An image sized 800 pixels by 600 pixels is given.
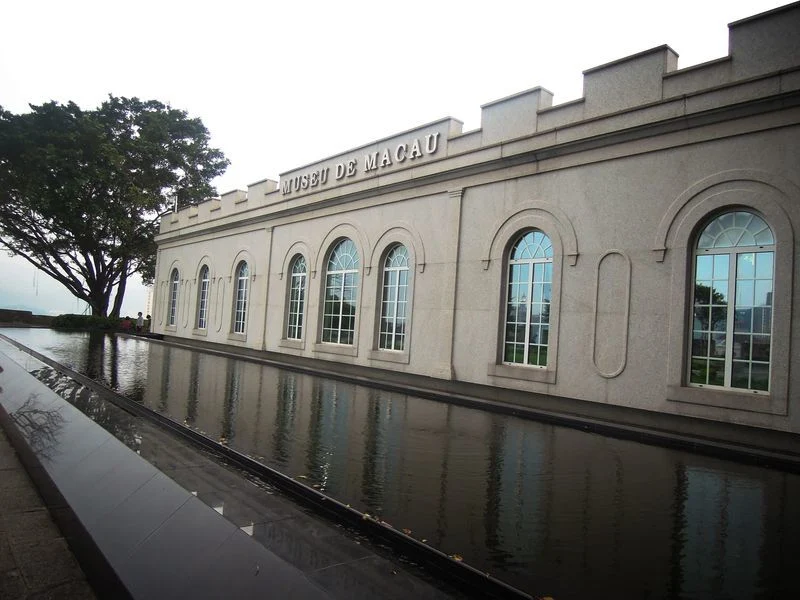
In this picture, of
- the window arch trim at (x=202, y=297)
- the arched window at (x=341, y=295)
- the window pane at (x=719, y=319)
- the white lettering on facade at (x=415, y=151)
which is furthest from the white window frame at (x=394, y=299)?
the window arch trim at (x=202, y=297)

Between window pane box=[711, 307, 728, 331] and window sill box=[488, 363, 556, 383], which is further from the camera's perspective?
window sill box=[488, 363, 556, 383]

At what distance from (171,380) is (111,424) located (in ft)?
18.9

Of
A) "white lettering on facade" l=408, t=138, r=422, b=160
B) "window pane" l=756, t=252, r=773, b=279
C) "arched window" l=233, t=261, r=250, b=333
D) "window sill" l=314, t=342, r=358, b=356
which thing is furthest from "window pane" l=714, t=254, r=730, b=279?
"arched window" l=233, t=261, r=250, b=333

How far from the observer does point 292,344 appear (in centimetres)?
1772

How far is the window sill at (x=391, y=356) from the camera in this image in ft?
44.7

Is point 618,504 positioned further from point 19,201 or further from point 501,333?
point 19,201

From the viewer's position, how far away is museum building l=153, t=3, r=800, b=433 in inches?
314

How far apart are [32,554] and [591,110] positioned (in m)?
10.7

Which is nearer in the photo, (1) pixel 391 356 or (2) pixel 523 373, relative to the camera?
(2) pixel 523 373

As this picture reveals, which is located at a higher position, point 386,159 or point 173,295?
point 386,159

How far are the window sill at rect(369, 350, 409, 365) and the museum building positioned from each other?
0.16 feet

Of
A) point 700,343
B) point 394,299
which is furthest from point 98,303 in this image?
point 700,343

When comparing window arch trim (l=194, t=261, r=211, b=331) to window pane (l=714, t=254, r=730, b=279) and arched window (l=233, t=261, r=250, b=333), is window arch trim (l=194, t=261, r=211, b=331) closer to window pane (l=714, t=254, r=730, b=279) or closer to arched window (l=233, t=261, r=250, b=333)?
arched window (l=233, t=261, r=250, b=333)

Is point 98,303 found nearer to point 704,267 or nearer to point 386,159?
point 386,159
